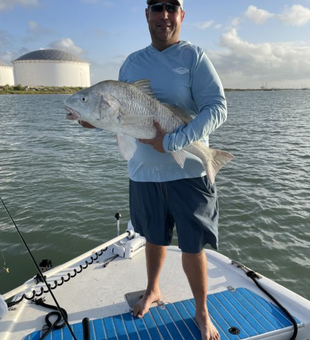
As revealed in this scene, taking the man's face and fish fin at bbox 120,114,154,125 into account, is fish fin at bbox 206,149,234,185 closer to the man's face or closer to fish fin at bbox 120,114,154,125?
fish fin at bbox 120,114,154,125

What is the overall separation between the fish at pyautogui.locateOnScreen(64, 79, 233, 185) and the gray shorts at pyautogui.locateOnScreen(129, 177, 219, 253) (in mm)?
298

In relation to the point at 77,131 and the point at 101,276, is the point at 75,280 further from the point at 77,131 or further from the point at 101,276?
the point at 77,131

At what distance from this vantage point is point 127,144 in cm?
276

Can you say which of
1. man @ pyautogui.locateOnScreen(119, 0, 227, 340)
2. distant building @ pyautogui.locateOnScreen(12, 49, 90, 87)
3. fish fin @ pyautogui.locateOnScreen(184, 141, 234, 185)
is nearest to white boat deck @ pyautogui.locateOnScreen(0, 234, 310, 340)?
man @ pyautogui.locateOnScreen(119, 0, 227, 340)

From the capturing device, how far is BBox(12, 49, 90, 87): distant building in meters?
126

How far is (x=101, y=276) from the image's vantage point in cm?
399

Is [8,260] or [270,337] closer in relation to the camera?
[270,337]

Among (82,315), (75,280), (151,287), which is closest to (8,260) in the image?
(75,280)

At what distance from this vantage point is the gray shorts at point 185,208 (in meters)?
2.82

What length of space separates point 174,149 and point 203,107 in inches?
16.4

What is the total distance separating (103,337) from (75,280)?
1078 millimetres

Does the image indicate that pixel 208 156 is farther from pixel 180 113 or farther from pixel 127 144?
pixel 127 144

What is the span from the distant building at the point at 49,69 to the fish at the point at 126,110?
437 ft

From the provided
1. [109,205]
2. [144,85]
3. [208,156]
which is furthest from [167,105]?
[109,205]
